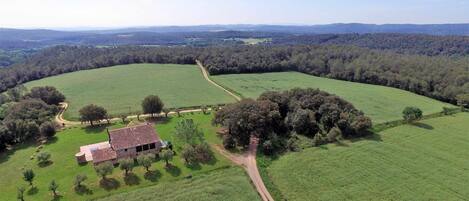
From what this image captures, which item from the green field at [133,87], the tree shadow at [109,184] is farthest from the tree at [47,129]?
the tree shadow at [109,184]

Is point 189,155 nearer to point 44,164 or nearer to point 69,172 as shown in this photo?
point 69,172

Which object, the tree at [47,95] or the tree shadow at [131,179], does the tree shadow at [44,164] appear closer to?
the tree shadow at [131,179]

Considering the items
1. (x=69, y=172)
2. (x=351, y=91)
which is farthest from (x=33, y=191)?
(x=351, y=91)

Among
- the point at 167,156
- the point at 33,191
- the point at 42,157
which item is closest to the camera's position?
the point at 33,191

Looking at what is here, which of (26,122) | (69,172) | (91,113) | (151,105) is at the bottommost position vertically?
(69,172)

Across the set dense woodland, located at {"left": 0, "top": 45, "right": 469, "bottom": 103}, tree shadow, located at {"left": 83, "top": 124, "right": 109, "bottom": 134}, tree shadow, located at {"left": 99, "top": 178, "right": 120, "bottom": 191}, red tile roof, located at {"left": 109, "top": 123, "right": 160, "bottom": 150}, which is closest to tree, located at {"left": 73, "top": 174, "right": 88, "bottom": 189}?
tree shadow, located at {"left": 99, "top": 178, "right": 120, "bottom": 191}

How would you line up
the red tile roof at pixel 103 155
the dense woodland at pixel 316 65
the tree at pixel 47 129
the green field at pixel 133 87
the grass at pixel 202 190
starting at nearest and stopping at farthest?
the grass at pixel 202 190 → the red tile roof at pixel 103 155 → the tree at pixel 47 129 → the green field at pixel 133 87 → the dense woodland at pixel 316 65
